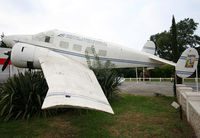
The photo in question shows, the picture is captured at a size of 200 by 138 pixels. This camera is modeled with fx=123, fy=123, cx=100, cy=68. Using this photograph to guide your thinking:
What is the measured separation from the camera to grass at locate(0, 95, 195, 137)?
346 cm

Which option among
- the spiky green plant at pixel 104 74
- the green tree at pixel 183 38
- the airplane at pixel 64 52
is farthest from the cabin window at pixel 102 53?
the green tree at pixel 183 38

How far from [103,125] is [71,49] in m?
4.64

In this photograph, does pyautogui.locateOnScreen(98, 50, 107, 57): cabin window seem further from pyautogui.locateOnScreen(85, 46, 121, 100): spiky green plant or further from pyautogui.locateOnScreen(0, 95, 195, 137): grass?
pyautogui.locateOnScreen(0, 95, 195, 137): grass

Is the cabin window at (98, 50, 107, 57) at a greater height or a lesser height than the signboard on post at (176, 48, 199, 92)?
greater

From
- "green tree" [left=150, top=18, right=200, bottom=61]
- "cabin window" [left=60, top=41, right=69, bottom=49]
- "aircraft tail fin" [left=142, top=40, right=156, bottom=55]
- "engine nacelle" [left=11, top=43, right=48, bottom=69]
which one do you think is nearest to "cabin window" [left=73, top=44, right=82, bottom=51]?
"cabin window" [left=60, top=41, right=69, bottom=49]

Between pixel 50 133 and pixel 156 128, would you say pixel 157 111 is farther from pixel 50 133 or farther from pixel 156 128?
pixel 50 133

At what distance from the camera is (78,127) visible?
397 cm

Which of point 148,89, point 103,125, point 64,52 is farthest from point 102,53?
point 148,89

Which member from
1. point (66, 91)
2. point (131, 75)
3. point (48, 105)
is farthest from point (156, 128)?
point (131, 75)

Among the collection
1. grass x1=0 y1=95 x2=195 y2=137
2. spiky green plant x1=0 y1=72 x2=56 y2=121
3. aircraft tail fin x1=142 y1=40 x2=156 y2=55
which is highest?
aircraft tail fin x1=142 y1=40 x2=156 y2=55

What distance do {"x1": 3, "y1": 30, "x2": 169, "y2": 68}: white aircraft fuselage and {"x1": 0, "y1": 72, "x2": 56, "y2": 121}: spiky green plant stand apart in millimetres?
1038

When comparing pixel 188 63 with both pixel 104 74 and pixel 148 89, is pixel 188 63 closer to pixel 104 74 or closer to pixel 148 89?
pixel 104 74

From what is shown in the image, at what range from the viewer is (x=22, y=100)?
489 cm

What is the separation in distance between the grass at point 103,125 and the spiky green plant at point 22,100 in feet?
1.24
